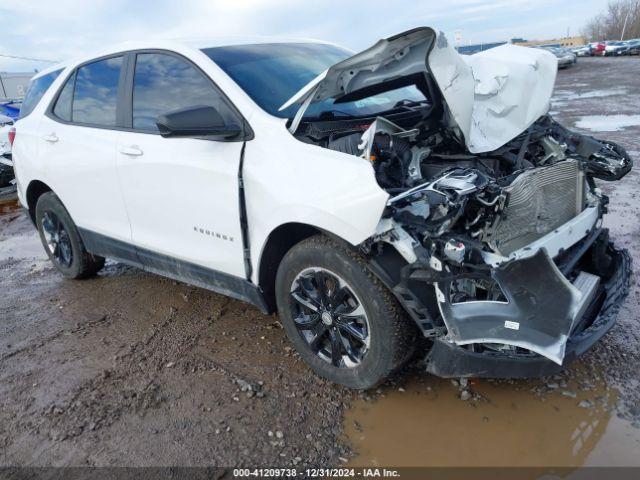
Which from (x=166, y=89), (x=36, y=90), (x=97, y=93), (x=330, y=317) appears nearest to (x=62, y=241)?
(x=36, y=90)

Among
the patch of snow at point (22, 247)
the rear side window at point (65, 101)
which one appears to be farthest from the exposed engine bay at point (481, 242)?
the patch of snow at point (22, 247)

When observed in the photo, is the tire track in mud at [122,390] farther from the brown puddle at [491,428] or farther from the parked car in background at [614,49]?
the parked car in background at [614,49]

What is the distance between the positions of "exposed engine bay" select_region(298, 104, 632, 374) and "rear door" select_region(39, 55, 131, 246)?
5.61 ft

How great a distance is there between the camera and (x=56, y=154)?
4164 mm

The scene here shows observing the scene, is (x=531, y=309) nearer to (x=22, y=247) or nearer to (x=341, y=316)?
(x=341, y=316)

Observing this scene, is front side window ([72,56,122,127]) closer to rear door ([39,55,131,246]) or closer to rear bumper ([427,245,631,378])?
rear door ([39,55,131,246])

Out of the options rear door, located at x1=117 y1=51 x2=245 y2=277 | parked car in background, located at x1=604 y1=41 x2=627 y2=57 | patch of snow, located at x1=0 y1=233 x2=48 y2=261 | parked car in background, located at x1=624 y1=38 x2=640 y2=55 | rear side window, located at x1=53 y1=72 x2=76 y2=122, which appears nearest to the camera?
rear door, located at x1=117 y1=51 x2=245 y2=277

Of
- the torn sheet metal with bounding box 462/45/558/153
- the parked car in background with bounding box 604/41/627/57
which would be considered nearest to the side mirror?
the torn sheet metal with bounding box 462/45/558/153

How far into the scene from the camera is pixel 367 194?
231cm

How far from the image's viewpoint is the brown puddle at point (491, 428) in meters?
2.35

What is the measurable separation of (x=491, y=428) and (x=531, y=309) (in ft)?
2.22

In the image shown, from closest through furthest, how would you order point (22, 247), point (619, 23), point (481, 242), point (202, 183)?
point (481, 242) → point (202, 183) → point (22, 247) → point (619, 23)

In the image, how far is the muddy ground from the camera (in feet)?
8.04

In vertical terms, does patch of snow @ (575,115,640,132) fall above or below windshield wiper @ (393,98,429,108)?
below
